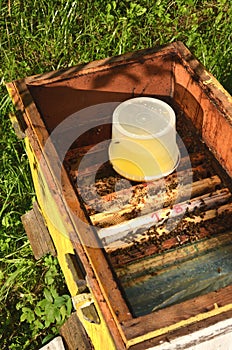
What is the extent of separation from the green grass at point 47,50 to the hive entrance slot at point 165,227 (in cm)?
63

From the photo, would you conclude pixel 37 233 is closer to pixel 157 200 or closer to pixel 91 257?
pixel 157 200

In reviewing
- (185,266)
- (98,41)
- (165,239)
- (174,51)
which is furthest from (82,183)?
(98,41)

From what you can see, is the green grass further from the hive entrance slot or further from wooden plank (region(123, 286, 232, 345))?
wooden plank (region(123, 286, 232, 345))

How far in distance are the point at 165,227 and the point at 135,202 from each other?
19cm

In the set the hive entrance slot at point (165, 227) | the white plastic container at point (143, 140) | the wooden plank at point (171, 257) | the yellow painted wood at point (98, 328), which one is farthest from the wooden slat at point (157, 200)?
the yellow painted wood at point (98, 328)

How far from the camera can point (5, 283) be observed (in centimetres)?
278

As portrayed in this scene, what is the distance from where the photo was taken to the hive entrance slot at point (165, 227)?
84.7 inches

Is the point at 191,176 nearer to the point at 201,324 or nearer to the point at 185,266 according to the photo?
the point at 185,266

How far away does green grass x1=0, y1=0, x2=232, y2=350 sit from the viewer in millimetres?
2766

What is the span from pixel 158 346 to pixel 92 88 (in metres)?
1.53

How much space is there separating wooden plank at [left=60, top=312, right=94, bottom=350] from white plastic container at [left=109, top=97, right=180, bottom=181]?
797mm

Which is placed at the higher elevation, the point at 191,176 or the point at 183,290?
the point at 191,176

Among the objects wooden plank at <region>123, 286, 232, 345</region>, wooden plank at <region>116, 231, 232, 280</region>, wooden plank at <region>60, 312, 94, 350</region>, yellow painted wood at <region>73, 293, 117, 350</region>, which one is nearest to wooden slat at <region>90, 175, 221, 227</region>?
wooden plank at <region>116, 231, 232, 280</region>

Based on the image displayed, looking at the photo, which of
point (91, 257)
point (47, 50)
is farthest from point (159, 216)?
point (47, 50)
